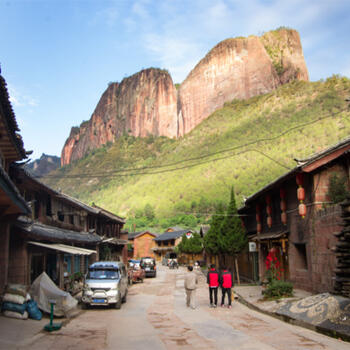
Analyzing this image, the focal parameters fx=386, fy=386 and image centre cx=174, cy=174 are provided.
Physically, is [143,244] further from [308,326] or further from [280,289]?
[308,326]

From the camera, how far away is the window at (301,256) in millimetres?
19062

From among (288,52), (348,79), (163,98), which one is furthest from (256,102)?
(163,98)

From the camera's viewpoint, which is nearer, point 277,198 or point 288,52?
point 277,198

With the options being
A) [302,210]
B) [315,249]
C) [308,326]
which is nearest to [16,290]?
[308,326]

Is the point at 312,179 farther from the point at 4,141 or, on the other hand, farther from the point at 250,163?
the point at 250,163

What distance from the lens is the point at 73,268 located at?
2566 cm

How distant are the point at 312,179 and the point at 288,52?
438 feet

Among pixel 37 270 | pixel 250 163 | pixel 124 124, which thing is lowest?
pixel 37 270

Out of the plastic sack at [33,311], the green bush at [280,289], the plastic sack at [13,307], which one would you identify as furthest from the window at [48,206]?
the green bush at [280,289]

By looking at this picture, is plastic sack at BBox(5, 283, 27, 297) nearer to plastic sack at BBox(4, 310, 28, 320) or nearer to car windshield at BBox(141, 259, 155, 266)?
plastic sack at BBox(4, 310, 28, 320)

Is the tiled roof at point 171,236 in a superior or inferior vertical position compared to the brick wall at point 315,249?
superior

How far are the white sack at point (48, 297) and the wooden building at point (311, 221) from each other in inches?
373

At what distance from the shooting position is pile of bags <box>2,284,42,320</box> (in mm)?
12039

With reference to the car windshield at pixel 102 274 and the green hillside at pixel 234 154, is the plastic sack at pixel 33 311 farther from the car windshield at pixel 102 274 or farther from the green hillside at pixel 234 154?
the green hillside at pixel 234 154
